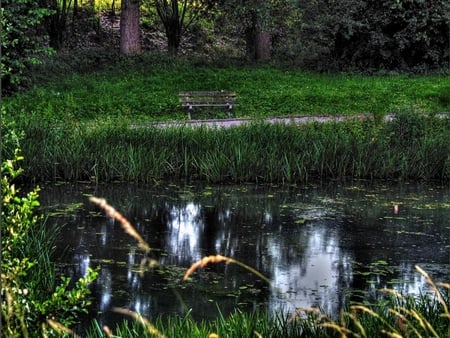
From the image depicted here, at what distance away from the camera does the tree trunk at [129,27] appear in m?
25.1

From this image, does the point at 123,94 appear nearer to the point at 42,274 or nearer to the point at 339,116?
the point at 339,116

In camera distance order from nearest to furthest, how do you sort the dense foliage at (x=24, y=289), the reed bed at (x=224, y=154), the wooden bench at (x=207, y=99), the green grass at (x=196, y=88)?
the dense foliage at (x=24, y=289)
the reed bed at (x=224, y=154)
the green grass at (x=196, y=88)
the wooden bench at (x=207, y=99)

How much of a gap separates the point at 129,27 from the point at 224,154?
13296 millimetres

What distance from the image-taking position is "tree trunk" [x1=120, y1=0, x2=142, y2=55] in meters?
25.1

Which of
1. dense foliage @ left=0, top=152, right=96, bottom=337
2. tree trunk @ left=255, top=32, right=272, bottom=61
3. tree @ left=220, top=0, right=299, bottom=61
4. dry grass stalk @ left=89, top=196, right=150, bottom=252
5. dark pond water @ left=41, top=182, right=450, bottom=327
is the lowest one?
dark pond water @ left=41, top=182, right=450, bottom=327

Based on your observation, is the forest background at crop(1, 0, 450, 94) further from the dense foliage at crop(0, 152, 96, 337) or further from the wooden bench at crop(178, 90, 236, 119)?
the dense foliage at crop(0, 152, 96, 337)

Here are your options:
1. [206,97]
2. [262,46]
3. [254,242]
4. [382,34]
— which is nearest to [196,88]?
[206,97]

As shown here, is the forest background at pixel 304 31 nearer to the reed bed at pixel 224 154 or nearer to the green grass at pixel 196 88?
the green grass at pixel 196 88

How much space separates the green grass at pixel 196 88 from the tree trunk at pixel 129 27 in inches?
24.8

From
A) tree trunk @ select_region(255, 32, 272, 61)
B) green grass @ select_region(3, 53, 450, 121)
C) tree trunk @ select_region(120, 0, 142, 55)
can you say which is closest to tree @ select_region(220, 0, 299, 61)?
tree trunk @ select_region(255, 32, 272, 61)

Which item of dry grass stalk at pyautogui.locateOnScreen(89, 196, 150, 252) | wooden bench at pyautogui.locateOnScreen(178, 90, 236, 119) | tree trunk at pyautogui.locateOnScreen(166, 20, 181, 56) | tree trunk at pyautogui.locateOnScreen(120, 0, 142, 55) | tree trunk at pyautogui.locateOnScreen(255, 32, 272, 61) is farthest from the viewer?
tree trunk at pyautogui.locateOnScreen(255, 32, 272, 61)

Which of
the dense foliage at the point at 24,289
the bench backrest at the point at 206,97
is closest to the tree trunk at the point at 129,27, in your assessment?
the bench backrest at the point at 206,97

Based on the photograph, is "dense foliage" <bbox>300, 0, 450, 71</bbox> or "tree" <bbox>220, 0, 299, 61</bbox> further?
"dense foliage" <bbox>300, 0, 450, 71</bbox>

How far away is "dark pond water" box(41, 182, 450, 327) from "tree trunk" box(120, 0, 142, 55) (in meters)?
13.6
